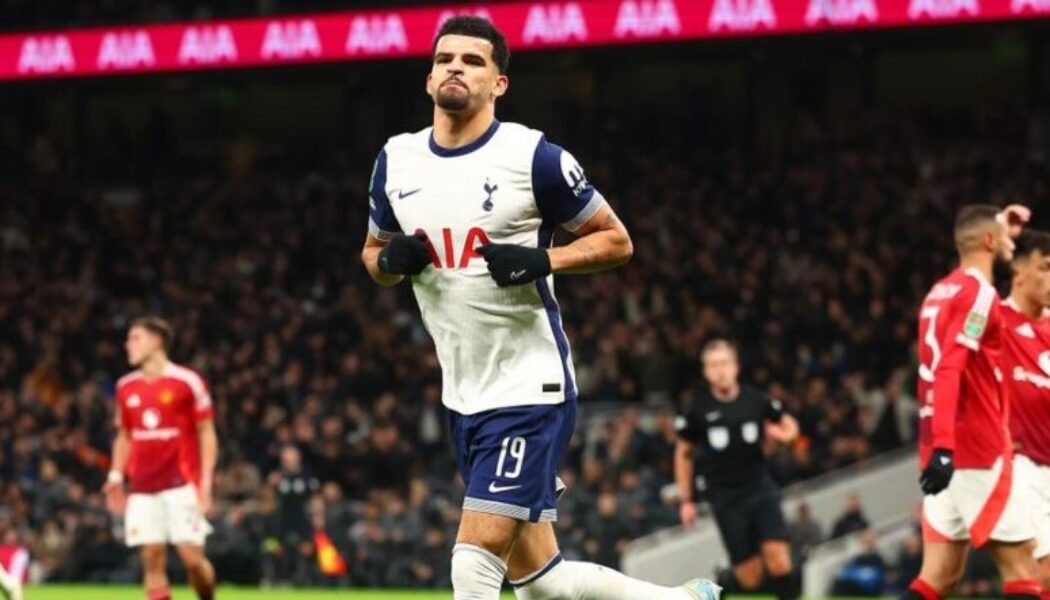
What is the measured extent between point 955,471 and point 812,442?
10986 millimetres

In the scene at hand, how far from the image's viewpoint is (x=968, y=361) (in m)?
8.62

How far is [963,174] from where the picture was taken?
2328 centimetres

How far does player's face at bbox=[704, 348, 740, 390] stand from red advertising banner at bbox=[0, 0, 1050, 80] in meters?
6.35

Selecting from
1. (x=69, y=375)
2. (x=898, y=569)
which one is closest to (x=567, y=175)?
(x=898, y=569)

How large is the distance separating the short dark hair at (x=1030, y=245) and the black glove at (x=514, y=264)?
123 inches

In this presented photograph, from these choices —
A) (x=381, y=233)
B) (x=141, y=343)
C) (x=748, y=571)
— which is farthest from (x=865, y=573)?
(x=381, y=233)

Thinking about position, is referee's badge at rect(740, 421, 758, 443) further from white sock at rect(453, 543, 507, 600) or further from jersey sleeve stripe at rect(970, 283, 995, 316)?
white sock at rect(453, 543, 507, 600)

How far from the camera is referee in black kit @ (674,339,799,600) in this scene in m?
12.7

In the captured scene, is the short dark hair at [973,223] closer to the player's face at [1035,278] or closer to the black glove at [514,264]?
the player's face at [1035,278]

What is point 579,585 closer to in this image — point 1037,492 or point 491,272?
point 491,272

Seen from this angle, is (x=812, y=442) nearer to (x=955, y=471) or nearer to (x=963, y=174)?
(x=963, y=174)

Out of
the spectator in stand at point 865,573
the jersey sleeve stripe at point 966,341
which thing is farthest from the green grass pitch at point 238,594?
the jersey sleeve stripe at point 966,341

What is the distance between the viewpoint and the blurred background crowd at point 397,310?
19.5m

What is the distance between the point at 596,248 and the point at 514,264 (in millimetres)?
360
